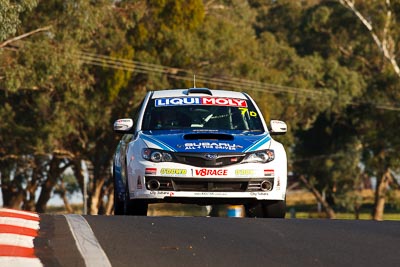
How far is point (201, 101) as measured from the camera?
13.8 metres

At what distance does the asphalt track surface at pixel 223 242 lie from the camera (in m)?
7.97

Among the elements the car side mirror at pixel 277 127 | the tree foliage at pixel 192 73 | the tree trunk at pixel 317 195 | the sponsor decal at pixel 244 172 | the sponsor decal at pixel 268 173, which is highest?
the car side mirror at pixel 277 127

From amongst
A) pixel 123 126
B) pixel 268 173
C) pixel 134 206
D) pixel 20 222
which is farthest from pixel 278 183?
pixel 20 222

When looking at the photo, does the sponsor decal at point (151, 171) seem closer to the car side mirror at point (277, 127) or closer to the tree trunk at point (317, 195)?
the car side mirror at point (277, 127)

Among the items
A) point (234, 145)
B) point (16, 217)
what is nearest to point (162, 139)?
point (234, 145)

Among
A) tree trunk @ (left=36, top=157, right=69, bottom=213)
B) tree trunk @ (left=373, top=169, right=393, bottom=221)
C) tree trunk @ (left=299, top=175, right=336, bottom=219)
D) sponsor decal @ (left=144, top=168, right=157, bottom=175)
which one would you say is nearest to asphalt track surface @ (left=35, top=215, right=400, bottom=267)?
sponsor decal @ (left=144, top=168, right=157, bottom=175)

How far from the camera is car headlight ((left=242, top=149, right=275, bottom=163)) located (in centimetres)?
1244

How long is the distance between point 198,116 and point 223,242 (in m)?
4.72

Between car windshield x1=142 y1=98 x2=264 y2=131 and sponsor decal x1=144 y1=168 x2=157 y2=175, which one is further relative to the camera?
car windshield x1=142 y1=98 x2=264 y2=131

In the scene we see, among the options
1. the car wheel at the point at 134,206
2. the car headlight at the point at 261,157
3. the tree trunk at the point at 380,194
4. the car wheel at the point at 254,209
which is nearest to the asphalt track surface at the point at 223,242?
the car headlight at the point at 261,157

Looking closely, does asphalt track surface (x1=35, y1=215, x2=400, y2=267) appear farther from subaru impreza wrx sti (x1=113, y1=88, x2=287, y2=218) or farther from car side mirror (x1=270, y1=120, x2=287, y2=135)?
car side mirror (x1=270, y1=120, x2=287, y2=135)

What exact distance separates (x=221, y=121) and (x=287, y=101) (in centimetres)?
3804

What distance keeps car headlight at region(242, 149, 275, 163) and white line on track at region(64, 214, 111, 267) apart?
2347mm

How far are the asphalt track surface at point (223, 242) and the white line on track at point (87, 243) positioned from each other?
0.10ft
